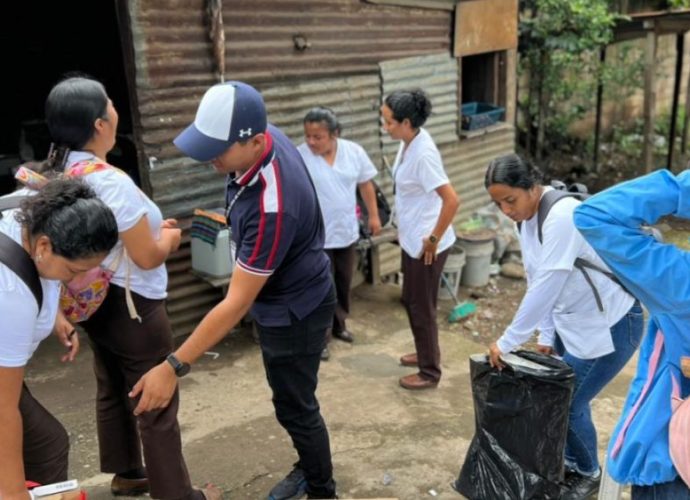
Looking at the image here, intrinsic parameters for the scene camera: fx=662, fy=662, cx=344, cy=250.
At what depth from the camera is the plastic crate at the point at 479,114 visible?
7.44 m

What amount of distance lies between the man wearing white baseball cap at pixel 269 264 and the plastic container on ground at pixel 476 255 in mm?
4184

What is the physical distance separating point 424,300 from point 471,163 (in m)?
3.70

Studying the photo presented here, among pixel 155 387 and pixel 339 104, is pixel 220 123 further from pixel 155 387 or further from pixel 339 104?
pixel 339 104

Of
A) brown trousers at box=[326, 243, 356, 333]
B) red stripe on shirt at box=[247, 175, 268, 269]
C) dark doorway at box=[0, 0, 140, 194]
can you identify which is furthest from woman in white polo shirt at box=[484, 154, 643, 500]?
dark doorway at box=[0, 0, 140, 194]

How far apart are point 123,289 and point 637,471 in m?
1.96

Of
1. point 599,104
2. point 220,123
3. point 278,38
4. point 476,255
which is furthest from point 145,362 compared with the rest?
point 599,104

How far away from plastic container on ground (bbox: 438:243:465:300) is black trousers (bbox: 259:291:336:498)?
372 centimetres

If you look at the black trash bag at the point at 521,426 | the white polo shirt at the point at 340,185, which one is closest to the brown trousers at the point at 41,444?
the black trash bag at the point at 521,426

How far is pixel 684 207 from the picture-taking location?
1840mm

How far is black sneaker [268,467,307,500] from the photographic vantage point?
3.12 metres

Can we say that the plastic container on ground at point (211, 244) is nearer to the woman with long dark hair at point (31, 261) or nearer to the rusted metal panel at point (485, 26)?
the woman with long dark hair at point (31, 261)

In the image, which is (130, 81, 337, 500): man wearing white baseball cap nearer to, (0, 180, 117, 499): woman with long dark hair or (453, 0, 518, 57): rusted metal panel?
(0, 180, 117, 499): woman with long dark hair

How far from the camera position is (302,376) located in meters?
2.81

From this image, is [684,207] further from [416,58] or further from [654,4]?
[654,4]
